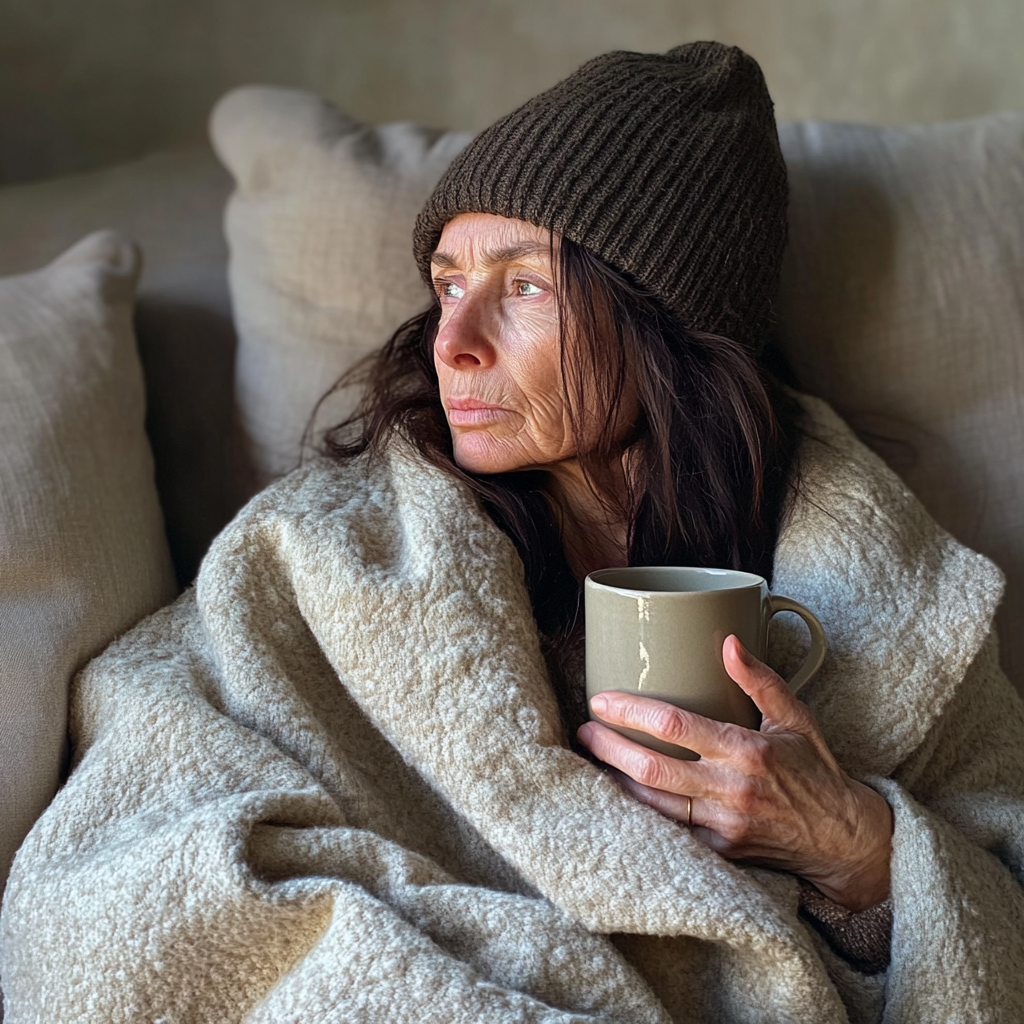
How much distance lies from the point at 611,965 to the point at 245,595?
0.44 meters

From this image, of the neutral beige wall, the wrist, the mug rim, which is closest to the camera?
the mug rim

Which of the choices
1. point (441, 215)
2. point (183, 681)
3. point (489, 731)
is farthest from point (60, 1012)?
point (441, 215)

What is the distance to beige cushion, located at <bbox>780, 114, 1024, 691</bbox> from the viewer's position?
125 cm

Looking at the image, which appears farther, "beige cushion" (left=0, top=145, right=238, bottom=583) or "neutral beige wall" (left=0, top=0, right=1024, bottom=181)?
"neutral beige wall" (left=0, top=0, right=1024, bottom=181)

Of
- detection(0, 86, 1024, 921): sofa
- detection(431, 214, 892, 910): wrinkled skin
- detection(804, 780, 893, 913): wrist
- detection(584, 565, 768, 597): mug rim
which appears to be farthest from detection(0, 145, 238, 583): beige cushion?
detection(804, 780, 893, 913): wrist

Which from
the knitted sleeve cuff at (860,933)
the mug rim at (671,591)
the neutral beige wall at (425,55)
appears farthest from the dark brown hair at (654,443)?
the neutral beige wall at (425,55)

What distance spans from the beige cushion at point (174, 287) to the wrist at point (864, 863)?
80 centimetres

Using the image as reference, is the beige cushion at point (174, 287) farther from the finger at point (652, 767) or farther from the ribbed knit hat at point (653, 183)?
the finger at point (652, 767)

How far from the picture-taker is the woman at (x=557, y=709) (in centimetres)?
74

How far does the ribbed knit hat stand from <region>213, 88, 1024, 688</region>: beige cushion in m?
0.21

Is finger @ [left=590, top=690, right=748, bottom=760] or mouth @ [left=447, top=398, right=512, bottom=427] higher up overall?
mouth @ [left=447, top=398, right=512, bottom=427]

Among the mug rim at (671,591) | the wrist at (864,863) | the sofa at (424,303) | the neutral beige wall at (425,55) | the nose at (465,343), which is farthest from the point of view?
Answer: the neutral beige wall at (425,55)

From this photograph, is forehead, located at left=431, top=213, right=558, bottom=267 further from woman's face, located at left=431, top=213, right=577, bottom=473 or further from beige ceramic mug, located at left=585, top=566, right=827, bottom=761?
beige ceramic mug, located at left=585, top=566, right=827, bottom=761

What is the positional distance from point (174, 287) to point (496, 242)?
23.7 inches
